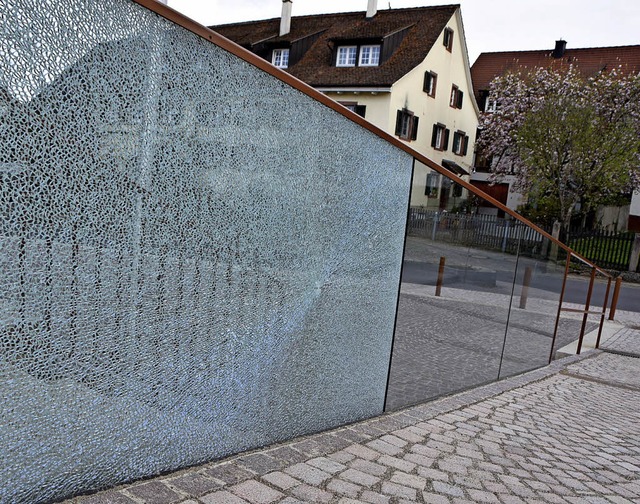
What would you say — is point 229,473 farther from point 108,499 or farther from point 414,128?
point 414,128

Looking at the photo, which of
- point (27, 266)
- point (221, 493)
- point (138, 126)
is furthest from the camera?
point (221, 493)

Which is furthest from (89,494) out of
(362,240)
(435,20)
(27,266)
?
(435,20)

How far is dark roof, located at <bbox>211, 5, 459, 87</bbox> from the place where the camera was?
2906 centimetres

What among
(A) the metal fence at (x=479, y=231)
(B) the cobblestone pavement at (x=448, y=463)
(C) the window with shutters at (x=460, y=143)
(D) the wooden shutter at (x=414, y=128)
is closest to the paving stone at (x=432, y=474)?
(B) the cobblestone pavement at (x=448, y=463)

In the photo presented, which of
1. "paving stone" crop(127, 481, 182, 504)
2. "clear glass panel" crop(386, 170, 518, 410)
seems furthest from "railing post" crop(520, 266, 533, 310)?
"paving stone" crop(127, 481, 182, 504)

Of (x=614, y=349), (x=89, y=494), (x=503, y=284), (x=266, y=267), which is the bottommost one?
(x=614, y=349)

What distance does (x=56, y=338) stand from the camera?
74.8 inches

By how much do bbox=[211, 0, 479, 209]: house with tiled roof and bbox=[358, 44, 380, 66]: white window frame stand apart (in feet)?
0.12

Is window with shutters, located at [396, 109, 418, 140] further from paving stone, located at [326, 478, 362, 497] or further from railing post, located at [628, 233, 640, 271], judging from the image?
paving stone, located at [326, 478, 362, 497]

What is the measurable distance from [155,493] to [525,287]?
15.6ft

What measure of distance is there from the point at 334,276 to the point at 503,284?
9.24ft

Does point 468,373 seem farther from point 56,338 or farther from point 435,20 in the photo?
point 435,20

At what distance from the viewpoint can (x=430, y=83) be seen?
102ft

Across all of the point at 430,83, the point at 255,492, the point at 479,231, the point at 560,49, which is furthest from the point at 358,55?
the point at 255,492
